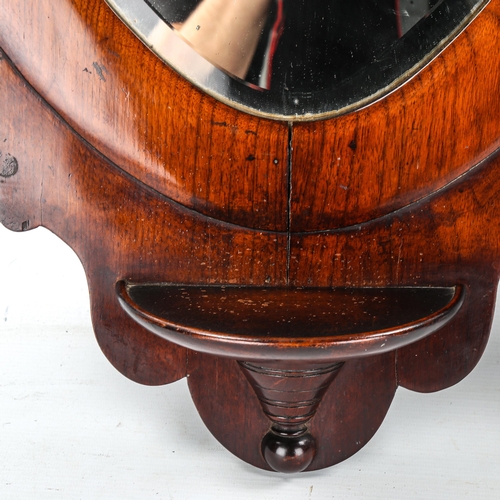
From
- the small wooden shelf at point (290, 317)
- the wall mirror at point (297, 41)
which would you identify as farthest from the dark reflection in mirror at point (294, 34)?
the small wooden shelf at point (290, 317)

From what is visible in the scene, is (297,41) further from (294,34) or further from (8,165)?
(8,165)

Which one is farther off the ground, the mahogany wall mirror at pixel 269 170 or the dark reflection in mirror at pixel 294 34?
the dark reflection in mirror at pixel 294 34

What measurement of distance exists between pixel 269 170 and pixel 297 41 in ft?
0.37

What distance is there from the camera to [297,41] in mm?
811

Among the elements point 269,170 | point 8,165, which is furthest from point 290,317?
point 8,165

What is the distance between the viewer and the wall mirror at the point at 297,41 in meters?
0.80

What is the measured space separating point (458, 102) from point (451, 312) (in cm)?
18

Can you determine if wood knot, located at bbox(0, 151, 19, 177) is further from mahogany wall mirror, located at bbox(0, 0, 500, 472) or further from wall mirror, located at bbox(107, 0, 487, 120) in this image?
wall mirror, located at bbox(107, 0, 487, 120)

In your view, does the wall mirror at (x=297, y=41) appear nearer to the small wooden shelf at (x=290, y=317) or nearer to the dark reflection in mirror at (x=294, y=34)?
the dark reflection in mirror at (x=294, y=34)

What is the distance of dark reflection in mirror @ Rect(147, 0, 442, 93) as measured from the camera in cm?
80

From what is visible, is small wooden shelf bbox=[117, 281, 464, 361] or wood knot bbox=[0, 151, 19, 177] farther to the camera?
wood knot bbox=[0, 151, 19, 177]

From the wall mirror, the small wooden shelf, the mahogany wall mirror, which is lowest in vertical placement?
the small wooden shelf

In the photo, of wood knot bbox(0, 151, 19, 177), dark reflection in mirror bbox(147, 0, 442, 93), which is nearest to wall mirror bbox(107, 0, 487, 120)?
dark reflection in mirror bbox(147, 0, 442, 93)

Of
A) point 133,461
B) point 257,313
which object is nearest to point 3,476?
point 133,461
